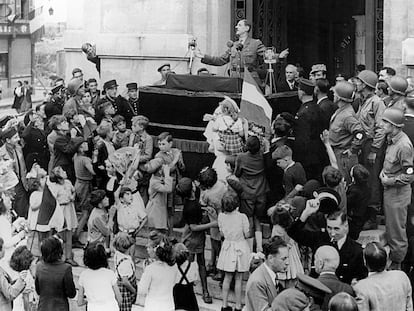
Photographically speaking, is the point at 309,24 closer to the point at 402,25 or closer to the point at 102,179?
the point at 402,25

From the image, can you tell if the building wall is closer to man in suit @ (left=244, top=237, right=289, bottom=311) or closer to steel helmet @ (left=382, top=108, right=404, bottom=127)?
steel helmet @ (left=382, top=108, right=404, bottom=127)

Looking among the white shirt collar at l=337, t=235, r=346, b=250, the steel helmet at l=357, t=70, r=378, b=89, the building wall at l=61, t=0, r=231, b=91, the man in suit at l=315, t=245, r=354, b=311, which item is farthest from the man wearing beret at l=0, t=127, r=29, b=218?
the man in suit at l=315, t=245, r=354, b=311

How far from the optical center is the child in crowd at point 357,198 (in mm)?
11172

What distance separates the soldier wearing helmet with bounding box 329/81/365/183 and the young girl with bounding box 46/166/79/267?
3838 millimetres

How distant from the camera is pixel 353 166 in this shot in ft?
38.3

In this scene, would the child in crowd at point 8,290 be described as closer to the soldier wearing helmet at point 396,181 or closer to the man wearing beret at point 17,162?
the soldier wearing helmet at point 396,181

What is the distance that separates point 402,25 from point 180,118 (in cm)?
409

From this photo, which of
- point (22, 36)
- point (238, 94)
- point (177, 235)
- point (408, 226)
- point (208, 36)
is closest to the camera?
point (408, 226)

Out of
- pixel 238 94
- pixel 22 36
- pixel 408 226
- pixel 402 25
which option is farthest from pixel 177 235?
pixel 22 36

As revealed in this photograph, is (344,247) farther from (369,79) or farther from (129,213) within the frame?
(129,213)

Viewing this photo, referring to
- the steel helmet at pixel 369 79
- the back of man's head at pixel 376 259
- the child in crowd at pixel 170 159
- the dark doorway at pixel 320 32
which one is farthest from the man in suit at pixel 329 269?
the dark doorway at pixel 320 32

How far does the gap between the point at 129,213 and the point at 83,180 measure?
161cm

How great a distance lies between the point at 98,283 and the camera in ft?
33.5

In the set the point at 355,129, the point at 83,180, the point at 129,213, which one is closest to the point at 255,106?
the point at 355,129
